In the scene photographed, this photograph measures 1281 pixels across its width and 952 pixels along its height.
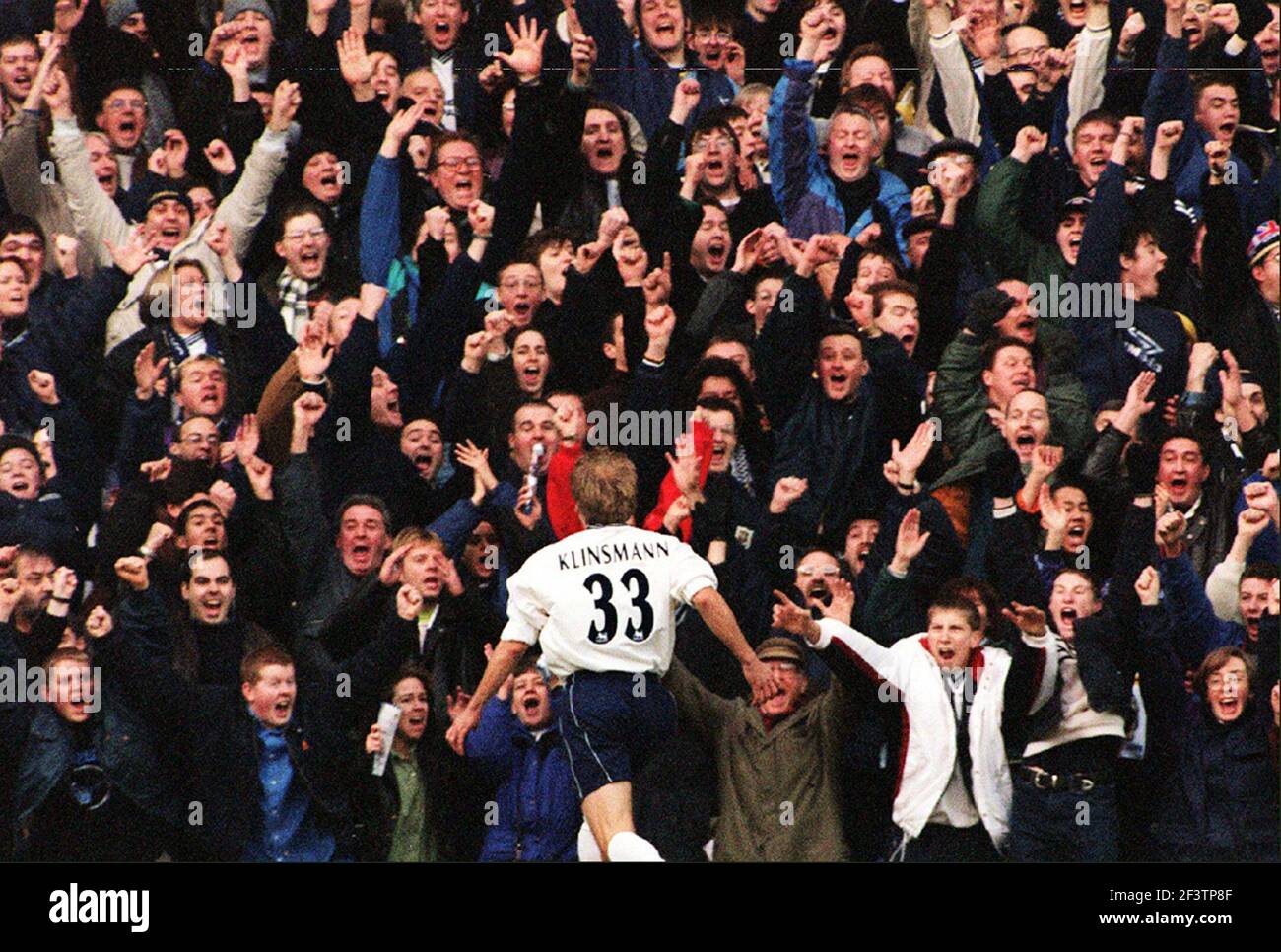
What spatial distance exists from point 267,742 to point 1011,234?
465 cm

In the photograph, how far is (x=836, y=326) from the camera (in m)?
10.4

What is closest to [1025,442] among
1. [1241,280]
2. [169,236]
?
[1241,280]

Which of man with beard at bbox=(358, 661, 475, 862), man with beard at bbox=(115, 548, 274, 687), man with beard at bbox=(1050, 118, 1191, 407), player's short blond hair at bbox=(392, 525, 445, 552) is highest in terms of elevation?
man with beard at bbox=(1050, 118, 1191, 407)

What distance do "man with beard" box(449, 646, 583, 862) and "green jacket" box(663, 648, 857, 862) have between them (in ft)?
2.16

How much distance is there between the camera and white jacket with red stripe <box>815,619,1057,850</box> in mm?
10031

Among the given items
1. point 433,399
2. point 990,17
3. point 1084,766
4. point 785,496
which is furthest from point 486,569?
point 990,17

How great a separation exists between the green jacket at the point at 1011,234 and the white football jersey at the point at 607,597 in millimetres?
2401

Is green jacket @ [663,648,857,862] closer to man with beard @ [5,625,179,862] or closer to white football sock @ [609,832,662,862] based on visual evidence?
white football sock @ [609,832,662,862]

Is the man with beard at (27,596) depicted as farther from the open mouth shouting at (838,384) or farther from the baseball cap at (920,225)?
the baseball cap at (920,225)

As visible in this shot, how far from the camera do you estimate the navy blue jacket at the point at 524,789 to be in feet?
32.6

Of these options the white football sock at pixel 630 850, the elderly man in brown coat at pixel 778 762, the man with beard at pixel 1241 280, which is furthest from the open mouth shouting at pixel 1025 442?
the white football sock at pixel 630 850

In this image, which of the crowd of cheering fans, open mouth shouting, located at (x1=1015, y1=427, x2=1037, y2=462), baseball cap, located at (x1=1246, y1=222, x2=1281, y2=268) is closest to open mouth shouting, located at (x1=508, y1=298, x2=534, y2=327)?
the crowd of cheering fans
